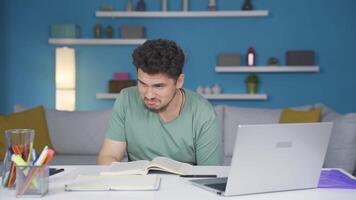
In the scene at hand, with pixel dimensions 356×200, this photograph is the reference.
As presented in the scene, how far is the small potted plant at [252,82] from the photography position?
452 centimetres

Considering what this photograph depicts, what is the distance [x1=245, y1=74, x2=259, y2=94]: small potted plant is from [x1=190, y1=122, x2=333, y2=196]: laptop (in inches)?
122

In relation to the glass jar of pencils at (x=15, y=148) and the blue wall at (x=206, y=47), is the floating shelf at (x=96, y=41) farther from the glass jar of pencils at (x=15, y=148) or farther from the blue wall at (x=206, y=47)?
the glass jar of pencils at (x=15, y=148)

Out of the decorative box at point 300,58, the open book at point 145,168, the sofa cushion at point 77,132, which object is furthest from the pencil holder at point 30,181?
the decorative box at point 300,58

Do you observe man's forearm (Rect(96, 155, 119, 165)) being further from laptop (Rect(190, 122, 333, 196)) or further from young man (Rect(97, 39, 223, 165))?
laptop (Rect(190, 122, 333, 196))

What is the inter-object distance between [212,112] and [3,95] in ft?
10.5

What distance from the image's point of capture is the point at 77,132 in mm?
3672

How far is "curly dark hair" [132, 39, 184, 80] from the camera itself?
182 centimetres

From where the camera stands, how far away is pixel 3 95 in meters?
4.75

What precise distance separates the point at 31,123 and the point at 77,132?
347 mm

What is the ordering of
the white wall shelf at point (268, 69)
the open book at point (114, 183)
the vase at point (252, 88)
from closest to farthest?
the open book at point (114, 183) → the white wall shelf at point (268, 69) → the vase at point (252, 88)

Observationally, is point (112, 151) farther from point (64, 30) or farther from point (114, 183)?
point (64, 30)

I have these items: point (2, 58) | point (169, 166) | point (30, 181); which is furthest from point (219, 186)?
point (2, 58)

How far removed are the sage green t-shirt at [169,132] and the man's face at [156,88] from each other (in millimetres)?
133

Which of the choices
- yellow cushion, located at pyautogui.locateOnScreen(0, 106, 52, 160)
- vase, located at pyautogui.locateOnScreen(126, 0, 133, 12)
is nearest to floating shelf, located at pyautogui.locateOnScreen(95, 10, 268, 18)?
vase, located at pyautogui.locateOnScreen(126, 0, 133, 12)
